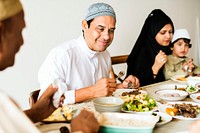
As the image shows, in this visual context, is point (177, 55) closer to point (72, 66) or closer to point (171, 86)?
point (171, 86)

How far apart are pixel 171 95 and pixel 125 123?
2.14ft

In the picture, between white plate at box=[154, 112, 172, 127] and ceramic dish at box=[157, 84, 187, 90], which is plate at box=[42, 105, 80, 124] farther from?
ceramic dish at box=[157, 84, 187, 90]

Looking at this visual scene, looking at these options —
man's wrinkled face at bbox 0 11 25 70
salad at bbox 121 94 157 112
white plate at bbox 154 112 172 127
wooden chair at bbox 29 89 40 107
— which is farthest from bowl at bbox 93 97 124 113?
man's wrinkled face at bbox 0 11 25 70

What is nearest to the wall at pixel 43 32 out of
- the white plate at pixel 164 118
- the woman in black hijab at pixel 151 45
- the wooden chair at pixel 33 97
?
the woman in black hijab at pixel 151 45

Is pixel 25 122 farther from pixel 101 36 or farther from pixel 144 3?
pixel 144 3

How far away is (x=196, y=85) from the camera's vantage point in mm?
1864

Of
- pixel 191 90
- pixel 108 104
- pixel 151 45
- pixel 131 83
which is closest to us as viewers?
pixel 108 104

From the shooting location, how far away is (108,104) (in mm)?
1347

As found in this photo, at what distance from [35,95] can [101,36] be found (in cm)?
58

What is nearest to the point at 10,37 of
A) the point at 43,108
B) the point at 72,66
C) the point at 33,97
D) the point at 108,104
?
the point at 43,108

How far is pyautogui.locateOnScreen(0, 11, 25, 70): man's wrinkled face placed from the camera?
2.75ft

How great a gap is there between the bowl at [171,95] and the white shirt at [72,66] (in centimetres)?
48

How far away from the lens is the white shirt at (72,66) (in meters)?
1.78

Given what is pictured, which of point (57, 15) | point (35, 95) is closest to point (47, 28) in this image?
point (57, 15)
